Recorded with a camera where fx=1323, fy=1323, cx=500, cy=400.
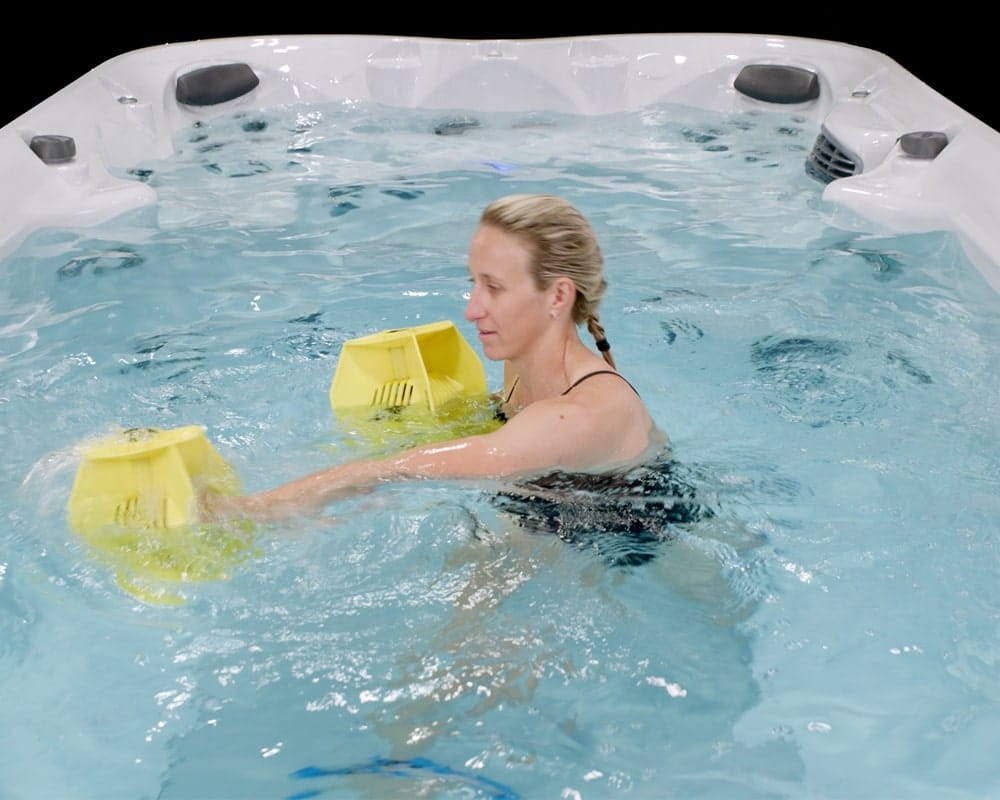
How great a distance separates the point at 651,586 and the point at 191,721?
Answer: 0.86 m

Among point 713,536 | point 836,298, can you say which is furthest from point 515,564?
point 836,298

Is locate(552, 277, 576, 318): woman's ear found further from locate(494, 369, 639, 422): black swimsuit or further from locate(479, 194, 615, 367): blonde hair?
locate(494, 369, 639, 422): black swimsuit

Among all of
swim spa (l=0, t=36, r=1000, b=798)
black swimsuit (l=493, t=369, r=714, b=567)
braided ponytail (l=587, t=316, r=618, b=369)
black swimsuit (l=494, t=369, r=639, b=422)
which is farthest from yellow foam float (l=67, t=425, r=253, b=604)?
braided ponytail (l=587, t=316, r=618, b=369)

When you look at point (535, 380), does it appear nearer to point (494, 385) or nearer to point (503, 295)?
point (503, 295)

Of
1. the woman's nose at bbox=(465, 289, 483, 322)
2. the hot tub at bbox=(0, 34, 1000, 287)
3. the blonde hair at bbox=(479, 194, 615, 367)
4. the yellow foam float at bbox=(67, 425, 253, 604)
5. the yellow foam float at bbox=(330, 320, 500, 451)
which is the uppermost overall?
the blonde hair at bbox=(479, 194, 615, 367)

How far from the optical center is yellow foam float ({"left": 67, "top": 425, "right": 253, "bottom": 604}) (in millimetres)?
2332

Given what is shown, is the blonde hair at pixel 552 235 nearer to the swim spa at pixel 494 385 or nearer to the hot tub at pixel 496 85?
the swim spa at pixel 494 385

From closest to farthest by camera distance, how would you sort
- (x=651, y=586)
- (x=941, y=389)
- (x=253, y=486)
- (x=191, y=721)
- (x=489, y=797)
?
1. (x=489, y=797)
2. (x=191, y=721)
3. (x=651, y=586)
4. (x=253, y=486)
5. (x=941, y=389)

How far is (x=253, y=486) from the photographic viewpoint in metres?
2.80

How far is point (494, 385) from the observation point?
3.49 metres

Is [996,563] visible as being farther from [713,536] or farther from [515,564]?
[515,564]

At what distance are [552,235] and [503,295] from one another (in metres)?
0.15

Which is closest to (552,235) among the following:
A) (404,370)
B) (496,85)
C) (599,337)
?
(599,337)

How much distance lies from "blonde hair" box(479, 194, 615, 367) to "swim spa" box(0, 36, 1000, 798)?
0.49 metres
